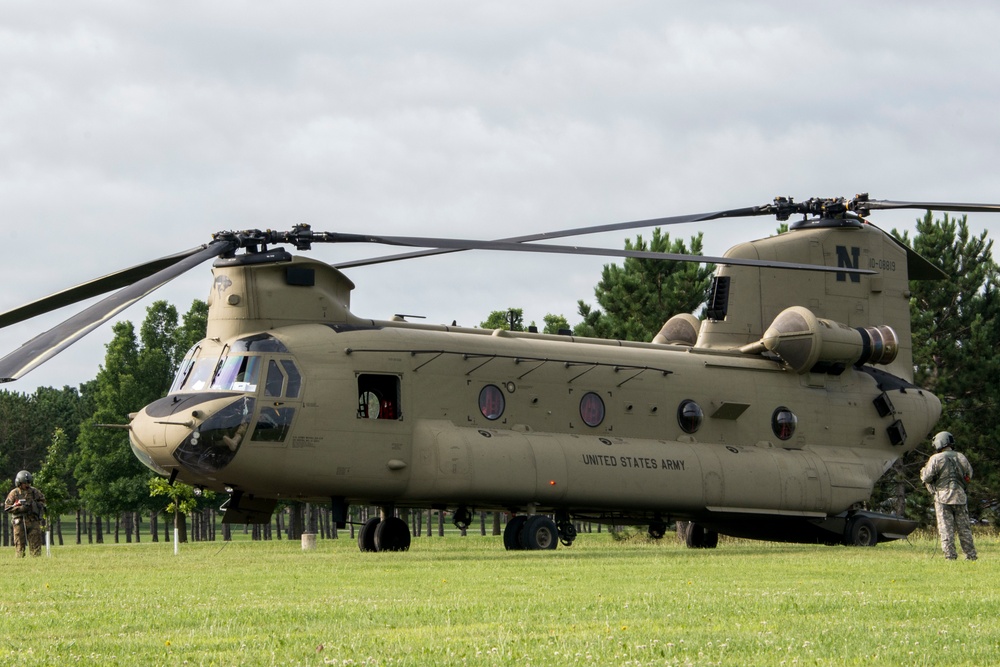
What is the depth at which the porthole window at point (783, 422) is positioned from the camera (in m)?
28.3

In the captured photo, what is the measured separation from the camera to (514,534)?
81.4 ft

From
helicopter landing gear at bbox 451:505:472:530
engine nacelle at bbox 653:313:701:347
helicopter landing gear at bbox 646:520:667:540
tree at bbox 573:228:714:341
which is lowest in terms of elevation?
helicopter landing gear at bbox 646:520:667:540

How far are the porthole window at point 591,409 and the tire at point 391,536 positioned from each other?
14.3 ft

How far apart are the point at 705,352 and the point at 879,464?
5.18 meters

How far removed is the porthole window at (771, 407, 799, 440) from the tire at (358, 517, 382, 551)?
942cm

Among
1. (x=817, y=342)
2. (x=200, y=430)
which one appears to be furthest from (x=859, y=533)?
(x=200, y=430)

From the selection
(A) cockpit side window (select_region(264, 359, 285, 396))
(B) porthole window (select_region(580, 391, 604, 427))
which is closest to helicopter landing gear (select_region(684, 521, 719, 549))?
(B) porthole window (select_region(580, 391, 604, 427))

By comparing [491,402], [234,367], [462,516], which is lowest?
[462,516]

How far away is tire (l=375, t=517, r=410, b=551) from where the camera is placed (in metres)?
24.8

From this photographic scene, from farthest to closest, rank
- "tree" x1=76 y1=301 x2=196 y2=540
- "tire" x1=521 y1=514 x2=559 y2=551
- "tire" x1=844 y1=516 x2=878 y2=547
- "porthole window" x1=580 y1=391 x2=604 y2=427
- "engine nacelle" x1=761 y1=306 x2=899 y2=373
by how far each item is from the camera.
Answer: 1. "tree" x1=76 y1=301 x2=196 y2=540
2. "tire" x1=844 y1=516 x2=878 y2=547
3. "engine nacelle" x1=761 y1=306 x2=899 y2=373
4. "porthole window" x1=580 y1=391 x2=604 y2=427
5. "tire" x1=521 y1=514 x2=559 y2=551

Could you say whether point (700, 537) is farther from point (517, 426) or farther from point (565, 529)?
point (517, 426)

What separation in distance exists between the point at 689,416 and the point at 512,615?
1628 centimetres

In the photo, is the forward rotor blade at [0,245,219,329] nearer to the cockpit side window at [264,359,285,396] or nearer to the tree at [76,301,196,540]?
the cockpit side window at [264,359,285,396]

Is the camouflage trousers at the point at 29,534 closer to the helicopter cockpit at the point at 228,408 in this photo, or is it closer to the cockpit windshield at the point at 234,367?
the helicopter cockpit at the point at 228,408
